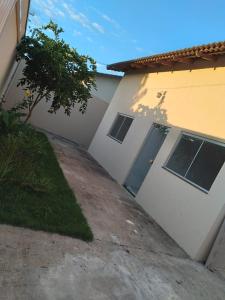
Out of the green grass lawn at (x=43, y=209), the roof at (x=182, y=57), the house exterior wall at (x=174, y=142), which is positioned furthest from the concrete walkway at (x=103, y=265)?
the roof at (x=182, y=57)

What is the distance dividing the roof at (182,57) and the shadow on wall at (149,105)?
2.47 feet

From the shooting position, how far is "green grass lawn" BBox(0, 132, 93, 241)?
5.22 m

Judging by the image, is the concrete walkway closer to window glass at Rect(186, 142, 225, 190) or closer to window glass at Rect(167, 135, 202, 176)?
window glass at Rect(186, 142, 225, 190)

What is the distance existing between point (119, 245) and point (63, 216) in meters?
1.13

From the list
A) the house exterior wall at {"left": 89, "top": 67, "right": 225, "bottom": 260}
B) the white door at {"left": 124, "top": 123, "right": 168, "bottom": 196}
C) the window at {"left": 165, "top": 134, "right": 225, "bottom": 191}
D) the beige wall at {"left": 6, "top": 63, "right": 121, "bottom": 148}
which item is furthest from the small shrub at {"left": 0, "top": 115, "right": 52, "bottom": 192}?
the beige wall at {"left": 6, "top": 63, "right": 121, "bottom": 148}

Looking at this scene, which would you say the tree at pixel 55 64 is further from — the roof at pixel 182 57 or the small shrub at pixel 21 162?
the small shrub at pixel 21 162

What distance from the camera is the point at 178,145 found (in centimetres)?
930

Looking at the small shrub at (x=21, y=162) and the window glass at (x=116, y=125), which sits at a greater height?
the window glass at (x=116, y=125)

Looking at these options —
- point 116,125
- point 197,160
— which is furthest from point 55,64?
point 197,160

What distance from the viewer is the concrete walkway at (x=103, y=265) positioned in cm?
394

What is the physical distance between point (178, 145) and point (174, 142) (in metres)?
0.17

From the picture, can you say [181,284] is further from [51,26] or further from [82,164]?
[51,26]

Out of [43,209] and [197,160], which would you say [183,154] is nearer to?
[197,160]

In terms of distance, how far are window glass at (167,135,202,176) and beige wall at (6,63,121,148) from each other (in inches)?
369
